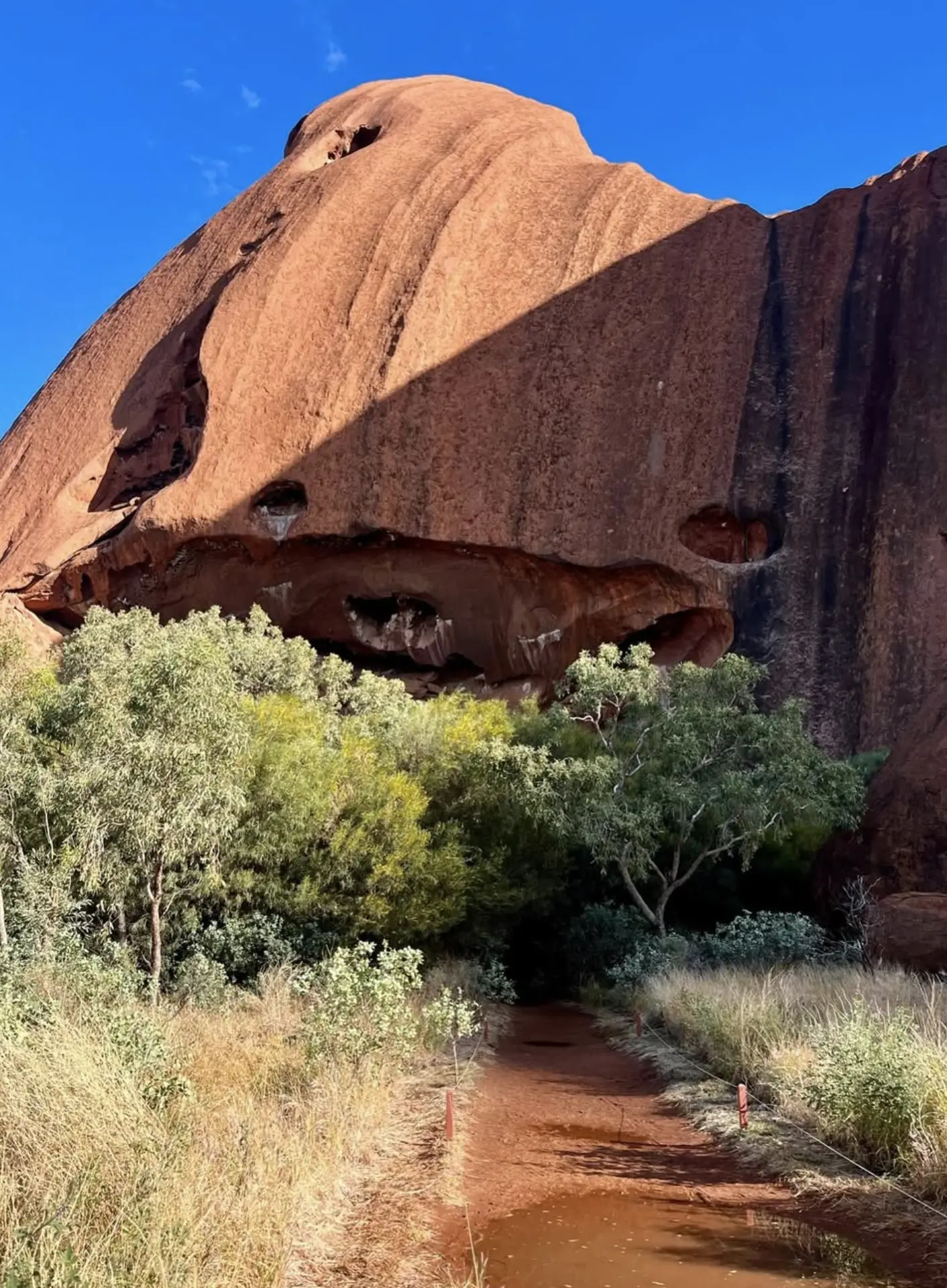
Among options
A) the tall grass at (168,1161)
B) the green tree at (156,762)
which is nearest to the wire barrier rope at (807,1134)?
the tall grass at (168,1161)

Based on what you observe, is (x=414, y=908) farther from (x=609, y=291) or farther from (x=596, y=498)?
(x=609, y=291)

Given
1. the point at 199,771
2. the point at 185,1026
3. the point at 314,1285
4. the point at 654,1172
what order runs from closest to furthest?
the point at 314,1285, the point at 654,1172, the point at 185,1026, the point at 199,771

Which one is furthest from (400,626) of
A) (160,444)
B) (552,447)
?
(160,444)

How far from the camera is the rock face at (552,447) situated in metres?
22.3

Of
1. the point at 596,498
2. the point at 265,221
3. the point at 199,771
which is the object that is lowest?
the point at 199,771

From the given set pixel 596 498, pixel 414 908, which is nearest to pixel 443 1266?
pixel 414 908

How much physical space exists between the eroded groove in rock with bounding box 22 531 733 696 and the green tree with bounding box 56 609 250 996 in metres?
15.0

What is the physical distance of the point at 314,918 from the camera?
12969 millimetres

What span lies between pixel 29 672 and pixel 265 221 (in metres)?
23.9

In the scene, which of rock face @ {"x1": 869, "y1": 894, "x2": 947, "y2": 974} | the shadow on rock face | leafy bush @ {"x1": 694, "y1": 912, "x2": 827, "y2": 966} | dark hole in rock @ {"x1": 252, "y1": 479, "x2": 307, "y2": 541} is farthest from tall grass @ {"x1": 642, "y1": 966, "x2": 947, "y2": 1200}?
dark hole in rock @ {"x1": 252, "y1": 479, "x2": 307, "y2": 541}

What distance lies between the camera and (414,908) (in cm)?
1305

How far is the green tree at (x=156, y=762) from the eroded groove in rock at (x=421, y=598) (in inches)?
592

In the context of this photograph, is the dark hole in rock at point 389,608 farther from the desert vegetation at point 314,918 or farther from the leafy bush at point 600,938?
the leafy bush at point 600,938

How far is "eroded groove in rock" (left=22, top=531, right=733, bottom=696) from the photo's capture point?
76.8 ft
